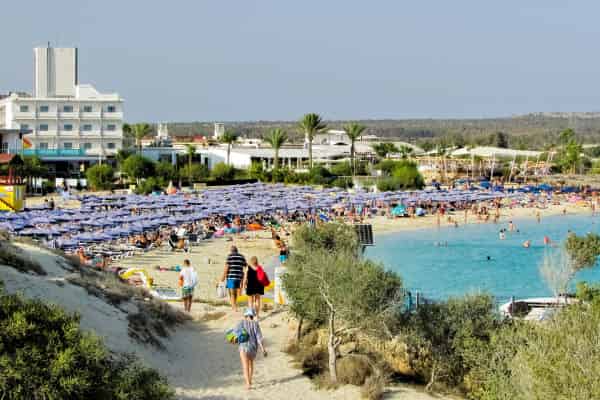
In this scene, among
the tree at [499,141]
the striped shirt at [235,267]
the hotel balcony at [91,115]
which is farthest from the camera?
the tree at [499,141]

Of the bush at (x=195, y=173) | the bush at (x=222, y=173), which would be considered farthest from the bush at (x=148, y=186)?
the bush at (x=222, y=173)

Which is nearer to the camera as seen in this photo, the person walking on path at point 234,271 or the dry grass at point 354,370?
the dry grass at point 354,370

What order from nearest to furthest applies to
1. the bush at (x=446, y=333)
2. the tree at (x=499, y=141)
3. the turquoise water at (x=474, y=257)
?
the bush at (x=446, y=333)
the turquoise water at (x=474, y=257)
the tree at (x=499, y=141)

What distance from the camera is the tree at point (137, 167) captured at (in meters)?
62.2

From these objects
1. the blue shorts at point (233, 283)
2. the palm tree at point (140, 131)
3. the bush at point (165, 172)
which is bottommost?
the blue shorts at point (233, 283)

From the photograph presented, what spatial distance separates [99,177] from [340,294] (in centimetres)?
4834

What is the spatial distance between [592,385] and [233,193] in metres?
47.7

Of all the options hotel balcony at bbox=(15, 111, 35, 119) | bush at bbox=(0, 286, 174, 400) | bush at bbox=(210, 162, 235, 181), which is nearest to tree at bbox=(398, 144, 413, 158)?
bush at bbox=(210, 162, 235, 181)

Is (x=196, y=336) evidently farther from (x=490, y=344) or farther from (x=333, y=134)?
(x=333, y=134)

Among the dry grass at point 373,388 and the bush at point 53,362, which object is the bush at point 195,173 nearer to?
the dry grass at point 373,388

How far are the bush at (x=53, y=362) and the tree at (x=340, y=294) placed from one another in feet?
15.1

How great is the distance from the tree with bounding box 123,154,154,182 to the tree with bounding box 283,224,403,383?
161ft

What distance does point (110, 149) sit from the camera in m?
69.6

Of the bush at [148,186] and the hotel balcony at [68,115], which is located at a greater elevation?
the hotel balcony at [68,115]
